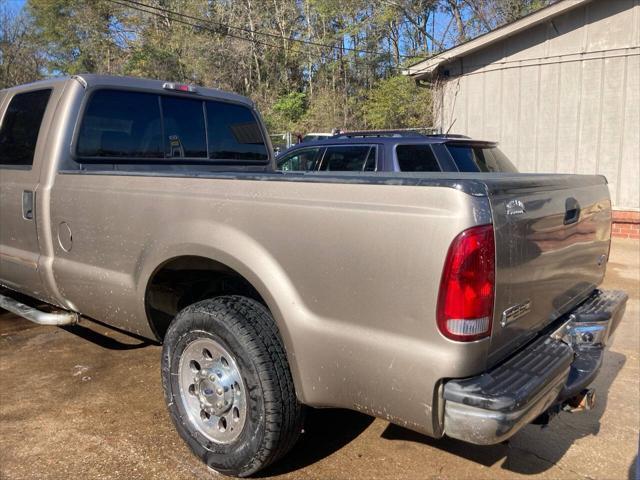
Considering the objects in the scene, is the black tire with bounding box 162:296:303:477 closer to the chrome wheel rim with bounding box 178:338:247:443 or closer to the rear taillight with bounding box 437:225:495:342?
the chrome wheel rim with bounding box 178:338:247:443

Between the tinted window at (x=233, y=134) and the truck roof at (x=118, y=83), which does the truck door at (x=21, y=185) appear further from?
the tinted window at (x=233, y=134)

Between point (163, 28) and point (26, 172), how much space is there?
1426 inches

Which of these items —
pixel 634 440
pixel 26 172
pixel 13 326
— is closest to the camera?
pixel 634 440

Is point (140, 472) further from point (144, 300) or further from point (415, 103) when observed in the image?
point (415, 103)

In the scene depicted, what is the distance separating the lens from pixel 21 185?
383 centimetres

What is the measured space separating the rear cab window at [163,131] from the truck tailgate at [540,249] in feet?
8.36

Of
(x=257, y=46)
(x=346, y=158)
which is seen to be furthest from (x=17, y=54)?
(x=346, y=158)

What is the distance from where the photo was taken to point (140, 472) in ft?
9.46

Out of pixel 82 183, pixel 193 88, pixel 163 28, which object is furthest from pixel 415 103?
pixel 163 28

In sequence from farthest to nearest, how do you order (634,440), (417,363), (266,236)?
(634,440) → (266,236) → (417,363)

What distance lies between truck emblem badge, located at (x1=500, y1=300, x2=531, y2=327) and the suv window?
566 cm

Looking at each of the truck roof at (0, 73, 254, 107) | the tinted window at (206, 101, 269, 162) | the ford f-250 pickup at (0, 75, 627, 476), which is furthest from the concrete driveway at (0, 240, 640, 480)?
the truck roof at (0, 73, 254, 107)

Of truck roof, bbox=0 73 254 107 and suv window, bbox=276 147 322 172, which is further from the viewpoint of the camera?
suv window, bbox=276 147 322 172

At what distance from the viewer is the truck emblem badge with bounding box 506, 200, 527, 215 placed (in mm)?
2126
